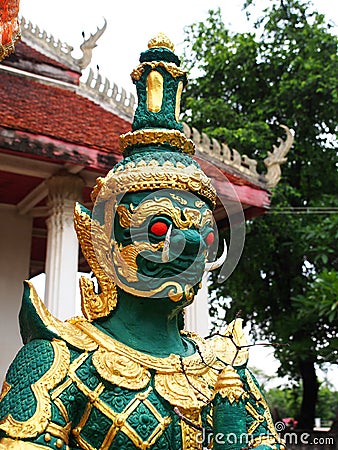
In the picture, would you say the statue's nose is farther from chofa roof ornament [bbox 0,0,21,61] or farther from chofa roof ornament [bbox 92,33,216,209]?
chofa roof ornament [bbox 0,0,21,61]

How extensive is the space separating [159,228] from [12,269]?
454 centimetres

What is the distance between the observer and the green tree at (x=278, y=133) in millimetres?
9578

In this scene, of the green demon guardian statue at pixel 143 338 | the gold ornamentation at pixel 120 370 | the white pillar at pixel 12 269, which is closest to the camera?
the green demon guardian statue at pixel 143 338

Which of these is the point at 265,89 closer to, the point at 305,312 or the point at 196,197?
the point at 305,312

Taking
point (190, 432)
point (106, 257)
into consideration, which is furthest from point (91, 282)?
point (190, 432)

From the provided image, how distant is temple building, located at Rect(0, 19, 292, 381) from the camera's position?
15.6ft

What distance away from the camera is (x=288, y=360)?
10.1 meters

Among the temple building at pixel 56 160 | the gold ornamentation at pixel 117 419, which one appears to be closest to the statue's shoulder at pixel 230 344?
the gold ornamentation at pixel 117 419

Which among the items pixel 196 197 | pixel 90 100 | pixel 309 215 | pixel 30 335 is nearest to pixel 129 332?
pixel 30 335

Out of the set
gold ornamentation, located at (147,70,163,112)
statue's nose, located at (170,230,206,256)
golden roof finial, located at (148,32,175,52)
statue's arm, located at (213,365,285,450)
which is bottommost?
statue's arm, located at (213,365,285,450)

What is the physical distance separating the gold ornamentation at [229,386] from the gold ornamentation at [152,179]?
0.69 metres

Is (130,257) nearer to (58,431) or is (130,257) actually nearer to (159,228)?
(159,228)

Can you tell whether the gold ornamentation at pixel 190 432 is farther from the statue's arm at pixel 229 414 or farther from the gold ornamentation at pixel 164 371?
the statue's arm at pixel 229 414

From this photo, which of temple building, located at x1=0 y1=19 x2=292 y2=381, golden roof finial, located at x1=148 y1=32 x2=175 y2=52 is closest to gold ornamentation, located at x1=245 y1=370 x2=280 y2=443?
golden roof finial, located at x1=148 y1=32 x2=175 y2=52
